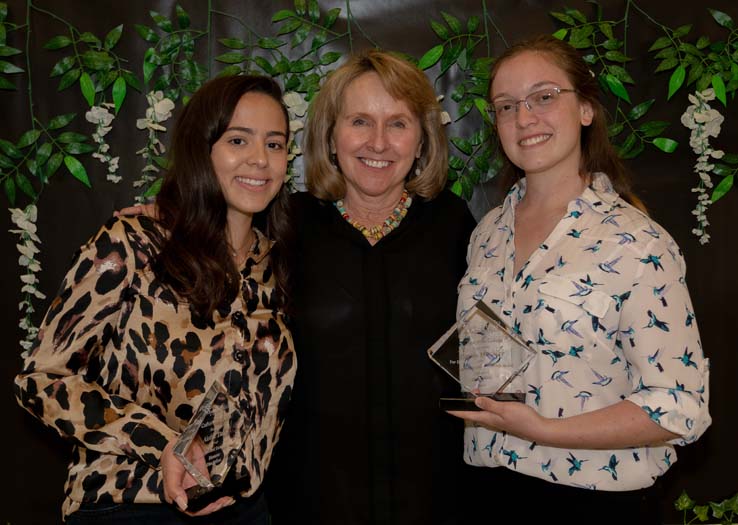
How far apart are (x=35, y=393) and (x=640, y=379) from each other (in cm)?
150

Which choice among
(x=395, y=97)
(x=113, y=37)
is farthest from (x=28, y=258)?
(x=395, y=97)

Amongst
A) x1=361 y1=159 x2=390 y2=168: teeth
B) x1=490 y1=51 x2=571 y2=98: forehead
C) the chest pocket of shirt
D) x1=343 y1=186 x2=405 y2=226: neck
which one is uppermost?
x1=490 y1=51 x2=571 y2=98: forehead

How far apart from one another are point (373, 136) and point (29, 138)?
1.48 metres

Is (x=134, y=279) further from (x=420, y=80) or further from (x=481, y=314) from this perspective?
(x=420, y=80)

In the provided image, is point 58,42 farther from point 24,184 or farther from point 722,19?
point 722,19

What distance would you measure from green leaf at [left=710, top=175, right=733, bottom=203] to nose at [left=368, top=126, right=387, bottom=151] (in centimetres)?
157

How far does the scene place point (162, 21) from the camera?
108 inches

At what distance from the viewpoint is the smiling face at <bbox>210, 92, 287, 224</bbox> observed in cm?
193

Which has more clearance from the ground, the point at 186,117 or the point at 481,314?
the point at 186,117

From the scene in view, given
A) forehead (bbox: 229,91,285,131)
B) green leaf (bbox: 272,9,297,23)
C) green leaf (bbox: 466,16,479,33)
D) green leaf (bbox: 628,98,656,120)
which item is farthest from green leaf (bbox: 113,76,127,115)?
green leaf (bbox: 628,98,656,120)

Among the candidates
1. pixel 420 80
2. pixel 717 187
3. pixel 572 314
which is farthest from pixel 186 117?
pixel 717 187

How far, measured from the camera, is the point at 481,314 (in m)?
1.72

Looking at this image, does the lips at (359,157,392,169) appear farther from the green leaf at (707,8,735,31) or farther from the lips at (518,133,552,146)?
the green leaf at (707,8,735,31)

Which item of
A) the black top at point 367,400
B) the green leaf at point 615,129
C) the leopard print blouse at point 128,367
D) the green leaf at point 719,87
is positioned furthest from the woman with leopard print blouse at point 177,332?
the green leaf at point 719,87
